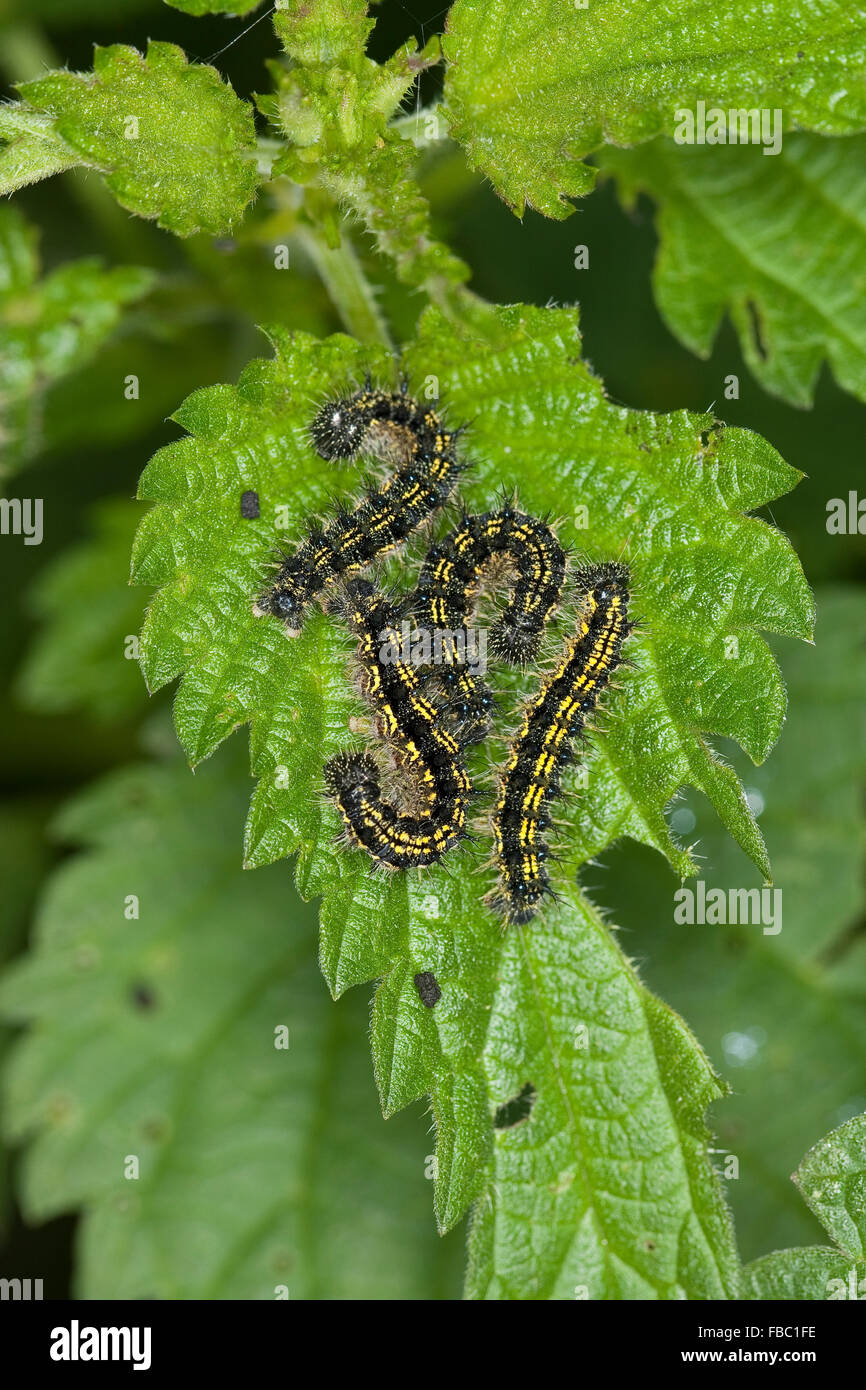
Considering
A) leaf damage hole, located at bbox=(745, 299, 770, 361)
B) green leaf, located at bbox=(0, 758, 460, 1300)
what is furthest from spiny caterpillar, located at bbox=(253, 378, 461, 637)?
green leaf, located at bbox=(0, 758, 460, 1300)

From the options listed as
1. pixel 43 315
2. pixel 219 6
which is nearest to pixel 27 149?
pixel 219 6

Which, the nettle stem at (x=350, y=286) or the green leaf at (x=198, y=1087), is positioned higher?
the nettle stem at (x=350, y=286)

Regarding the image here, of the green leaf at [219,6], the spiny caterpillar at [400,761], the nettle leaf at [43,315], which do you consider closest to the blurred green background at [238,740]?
the nettle leaf at [43,315]

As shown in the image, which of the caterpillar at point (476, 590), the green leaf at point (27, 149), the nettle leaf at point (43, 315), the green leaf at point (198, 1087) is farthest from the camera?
the green leaf at point (198, 1087)

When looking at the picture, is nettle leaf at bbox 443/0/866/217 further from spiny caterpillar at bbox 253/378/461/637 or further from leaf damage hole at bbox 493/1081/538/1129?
leaf damage hole at bbox 493/1081/538/1129

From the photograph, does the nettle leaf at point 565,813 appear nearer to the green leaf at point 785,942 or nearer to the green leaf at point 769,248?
the green leaf at point 769,248

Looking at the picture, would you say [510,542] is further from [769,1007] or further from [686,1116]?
[769,1007]

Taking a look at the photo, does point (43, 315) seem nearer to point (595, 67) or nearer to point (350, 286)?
point (350, 286)
